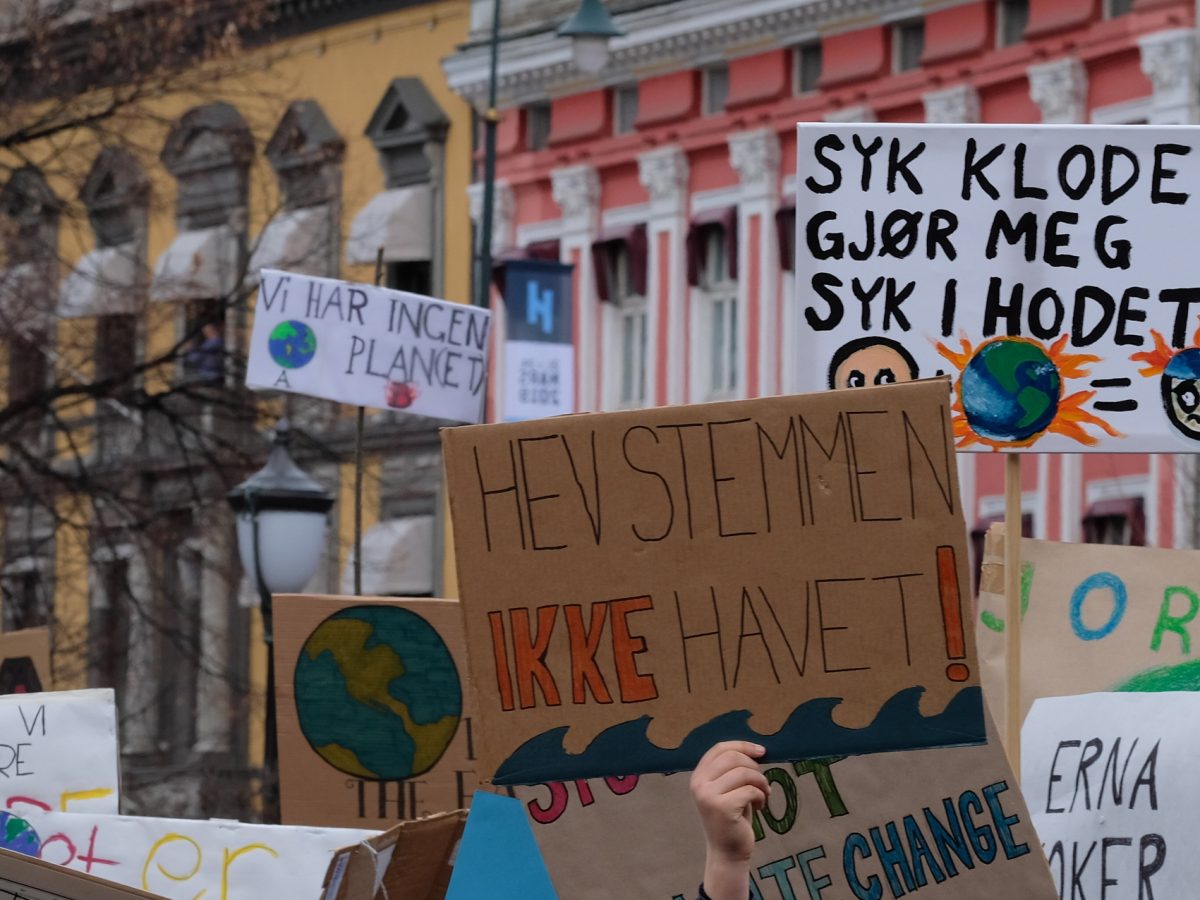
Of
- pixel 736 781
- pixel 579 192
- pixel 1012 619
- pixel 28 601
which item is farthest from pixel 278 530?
pixel 579 192

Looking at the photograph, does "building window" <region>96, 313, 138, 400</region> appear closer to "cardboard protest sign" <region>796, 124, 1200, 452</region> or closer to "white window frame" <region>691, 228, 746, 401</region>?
"white window frame" <region>691, 228, 746, 401</region>

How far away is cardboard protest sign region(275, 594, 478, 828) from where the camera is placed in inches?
273

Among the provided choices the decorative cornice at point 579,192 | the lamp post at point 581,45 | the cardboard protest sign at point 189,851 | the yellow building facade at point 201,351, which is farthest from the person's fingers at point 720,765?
the decorative cornice at point 579,192

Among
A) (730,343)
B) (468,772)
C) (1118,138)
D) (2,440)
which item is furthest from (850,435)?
(730,343)

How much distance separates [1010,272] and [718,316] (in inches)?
840

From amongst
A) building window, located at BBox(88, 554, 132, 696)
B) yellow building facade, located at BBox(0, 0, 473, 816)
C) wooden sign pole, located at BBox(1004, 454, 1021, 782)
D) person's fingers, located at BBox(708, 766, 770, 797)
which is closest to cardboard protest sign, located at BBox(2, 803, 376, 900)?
wooden sign pole, located at BBox(1004, 454, 1021, 782)

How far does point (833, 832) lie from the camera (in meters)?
4.69

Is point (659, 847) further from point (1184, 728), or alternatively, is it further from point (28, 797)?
point (28, 797)

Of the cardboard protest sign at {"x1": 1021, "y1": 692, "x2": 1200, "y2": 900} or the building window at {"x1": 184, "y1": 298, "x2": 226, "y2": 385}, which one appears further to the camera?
the building window at {"x1": 184, "y1": 298, "x2": 226, "y2": 385}

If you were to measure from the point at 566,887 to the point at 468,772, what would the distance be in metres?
2.25

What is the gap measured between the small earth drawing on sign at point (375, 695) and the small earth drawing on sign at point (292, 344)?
427 centimetres

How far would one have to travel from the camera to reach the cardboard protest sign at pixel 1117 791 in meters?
5.46

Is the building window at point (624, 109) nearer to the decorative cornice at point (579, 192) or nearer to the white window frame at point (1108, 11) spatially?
the decorative cornice at point (579, 192)

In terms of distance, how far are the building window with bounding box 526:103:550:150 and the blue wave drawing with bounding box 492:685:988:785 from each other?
83.0ft
